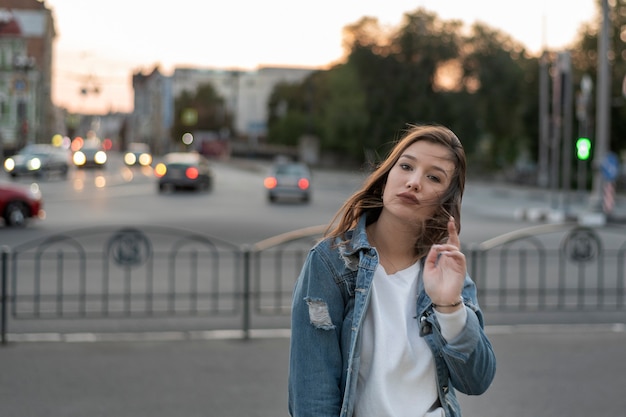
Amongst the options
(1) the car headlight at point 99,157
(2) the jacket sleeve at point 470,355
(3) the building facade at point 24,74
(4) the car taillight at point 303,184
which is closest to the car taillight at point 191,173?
(4) the car taillight at point 303,184

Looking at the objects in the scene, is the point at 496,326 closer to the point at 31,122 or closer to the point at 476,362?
the point at 476,362

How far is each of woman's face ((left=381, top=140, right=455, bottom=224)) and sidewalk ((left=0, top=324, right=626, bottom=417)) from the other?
420cm

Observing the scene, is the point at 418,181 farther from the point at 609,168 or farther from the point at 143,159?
the point at 143,159

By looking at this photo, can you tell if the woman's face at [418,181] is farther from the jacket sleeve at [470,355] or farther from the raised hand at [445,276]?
the jacket sleeve at [470,355]

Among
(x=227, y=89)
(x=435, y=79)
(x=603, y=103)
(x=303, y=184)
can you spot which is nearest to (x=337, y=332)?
(x=603, y=103)

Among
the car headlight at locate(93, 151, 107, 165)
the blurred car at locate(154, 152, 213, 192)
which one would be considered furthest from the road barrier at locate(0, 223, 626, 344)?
the car headlight at locate(93, 151, 107, 165)

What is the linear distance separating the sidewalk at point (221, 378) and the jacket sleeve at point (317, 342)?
414 cm

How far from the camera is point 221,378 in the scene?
7785mm

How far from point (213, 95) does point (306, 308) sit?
146 metres

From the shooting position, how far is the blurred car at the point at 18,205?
23.4m

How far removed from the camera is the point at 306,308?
8.78ft

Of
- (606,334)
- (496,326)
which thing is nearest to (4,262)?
(496,326)

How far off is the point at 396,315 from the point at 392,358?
4.3 inches

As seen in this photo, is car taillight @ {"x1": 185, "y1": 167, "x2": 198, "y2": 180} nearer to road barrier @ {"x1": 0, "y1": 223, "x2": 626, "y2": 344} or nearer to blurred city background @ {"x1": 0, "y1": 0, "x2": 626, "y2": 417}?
blurred city background @ {"x1": 0, "y1": 0, "x2": 626, "y2": 417}
